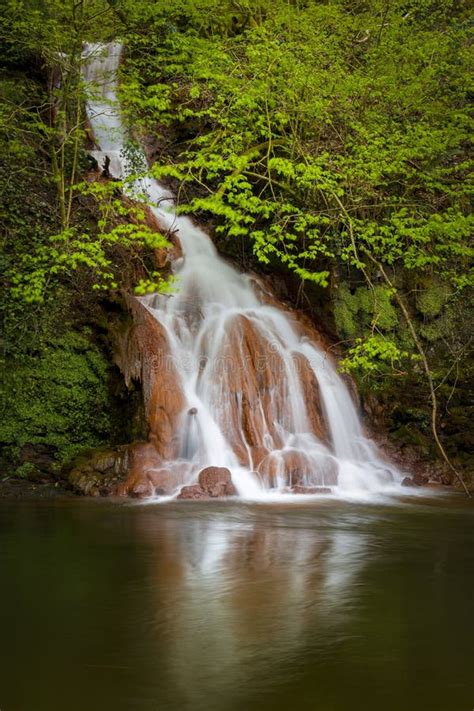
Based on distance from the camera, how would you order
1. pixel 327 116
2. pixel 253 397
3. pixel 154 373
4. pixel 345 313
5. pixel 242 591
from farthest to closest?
pixel 345 313 → pixel 253 397 → pixel 327 116 → pixel 154 373 → pixel 242 591

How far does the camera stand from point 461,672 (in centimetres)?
341

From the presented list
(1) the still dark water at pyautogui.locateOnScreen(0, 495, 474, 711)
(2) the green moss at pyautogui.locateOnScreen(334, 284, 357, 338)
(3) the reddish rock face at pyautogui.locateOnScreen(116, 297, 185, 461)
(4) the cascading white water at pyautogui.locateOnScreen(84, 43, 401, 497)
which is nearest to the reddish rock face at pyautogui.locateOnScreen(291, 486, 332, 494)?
(4) the cascading white water at pyautogui.locateOnScreen(84, 43, 401, 497)

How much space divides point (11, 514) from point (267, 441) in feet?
13.6

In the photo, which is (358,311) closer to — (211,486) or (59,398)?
(211,486)

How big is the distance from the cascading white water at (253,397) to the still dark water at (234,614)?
7.78 feet

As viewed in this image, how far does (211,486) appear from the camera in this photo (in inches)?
364

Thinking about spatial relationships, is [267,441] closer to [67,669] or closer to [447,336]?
[447,336]

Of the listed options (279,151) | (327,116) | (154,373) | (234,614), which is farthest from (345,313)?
(234,614)

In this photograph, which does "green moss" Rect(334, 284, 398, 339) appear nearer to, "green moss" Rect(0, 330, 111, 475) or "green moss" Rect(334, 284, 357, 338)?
"green moss" Rect(334, 284, 357, 338)

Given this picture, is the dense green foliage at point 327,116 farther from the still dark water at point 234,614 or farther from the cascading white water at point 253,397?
the still dark water at point 234,614

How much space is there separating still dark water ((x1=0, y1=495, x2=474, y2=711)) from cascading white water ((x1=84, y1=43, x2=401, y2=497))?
2.37 meters

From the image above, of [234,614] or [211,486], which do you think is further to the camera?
[211,486]

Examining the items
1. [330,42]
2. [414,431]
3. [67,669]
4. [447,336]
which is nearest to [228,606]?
[67,669]

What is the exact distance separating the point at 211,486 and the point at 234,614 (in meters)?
4.89
